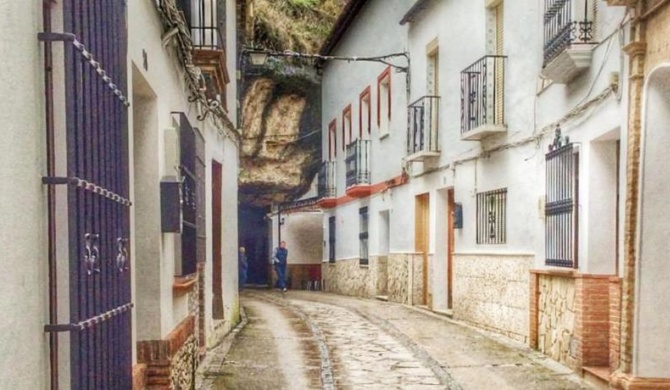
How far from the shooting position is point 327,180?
2366cm

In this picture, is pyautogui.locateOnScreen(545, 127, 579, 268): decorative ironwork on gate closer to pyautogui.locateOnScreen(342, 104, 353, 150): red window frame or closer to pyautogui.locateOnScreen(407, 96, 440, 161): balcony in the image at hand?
pyautogui.locateOnScreen(407, 96, 440, 161): balcony

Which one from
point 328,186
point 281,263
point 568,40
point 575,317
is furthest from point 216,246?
point 281,263

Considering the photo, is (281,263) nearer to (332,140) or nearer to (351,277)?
(351,277)

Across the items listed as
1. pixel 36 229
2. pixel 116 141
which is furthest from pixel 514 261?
pixel 36 229

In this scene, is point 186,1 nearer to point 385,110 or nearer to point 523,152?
point 523,152

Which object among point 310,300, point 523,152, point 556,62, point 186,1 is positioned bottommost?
point 310,300

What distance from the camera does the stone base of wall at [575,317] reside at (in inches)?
318

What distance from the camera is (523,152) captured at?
10.5m

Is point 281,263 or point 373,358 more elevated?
point 281,263

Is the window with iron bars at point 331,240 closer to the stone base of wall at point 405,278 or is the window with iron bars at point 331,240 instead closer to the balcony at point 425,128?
the stone base of wall at point 405,278

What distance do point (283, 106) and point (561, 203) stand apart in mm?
15992

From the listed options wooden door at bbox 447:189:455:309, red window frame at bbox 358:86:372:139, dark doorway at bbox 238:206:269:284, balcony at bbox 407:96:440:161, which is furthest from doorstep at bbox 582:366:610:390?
dark doorway at bbox 238:206:269:284

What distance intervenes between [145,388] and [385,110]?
46.0 feet

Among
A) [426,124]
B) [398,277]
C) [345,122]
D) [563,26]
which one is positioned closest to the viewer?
[563,26]
